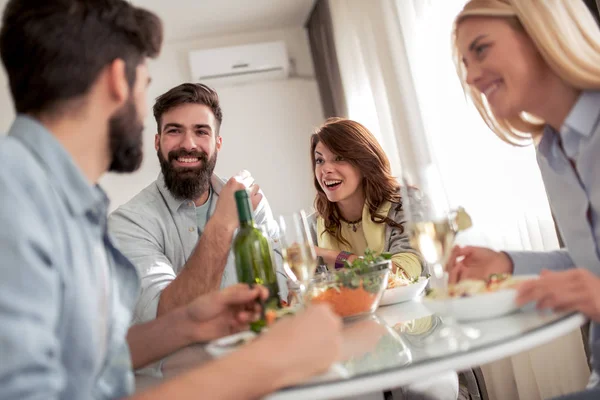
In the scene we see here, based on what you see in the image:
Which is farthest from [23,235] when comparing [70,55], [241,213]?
[241,213]

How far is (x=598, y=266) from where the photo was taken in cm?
124

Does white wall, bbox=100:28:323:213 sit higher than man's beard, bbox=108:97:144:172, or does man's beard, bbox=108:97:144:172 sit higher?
white wall, bbox=100:28:323:213

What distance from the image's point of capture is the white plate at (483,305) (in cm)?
108

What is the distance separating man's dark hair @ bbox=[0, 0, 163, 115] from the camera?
93 cm

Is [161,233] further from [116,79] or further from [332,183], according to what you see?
[116,79]

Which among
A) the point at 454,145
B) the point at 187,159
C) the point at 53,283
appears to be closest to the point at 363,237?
the point at 454,145

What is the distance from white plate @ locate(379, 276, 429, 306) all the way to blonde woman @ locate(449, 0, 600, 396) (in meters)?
0.26

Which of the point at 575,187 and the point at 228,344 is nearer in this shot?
the point at 228,344

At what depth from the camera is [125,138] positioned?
1.04 metres

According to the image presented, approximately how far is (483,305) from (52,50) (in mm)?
863

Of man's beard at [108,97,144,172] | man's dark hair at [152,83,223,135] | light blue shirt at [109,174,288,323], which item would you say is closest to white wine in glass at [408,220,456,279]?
man's beard at [108,97,144,172]

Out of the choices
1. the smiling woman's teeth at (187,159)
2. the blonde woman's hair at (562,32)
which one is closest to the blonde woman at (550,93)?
the blonde woman's hair at (562,32)

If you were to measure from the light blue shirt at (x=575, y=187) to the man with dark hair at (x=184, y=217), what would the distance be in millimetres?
921

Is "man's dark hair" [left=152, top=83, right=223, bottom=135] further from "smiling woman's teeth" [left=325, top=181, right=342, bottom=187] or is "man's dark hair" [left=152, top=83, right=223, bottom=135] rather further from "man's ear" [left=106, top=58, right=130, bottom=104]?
"man's ear" [left=106, top=58, right=130, bottom=104]
